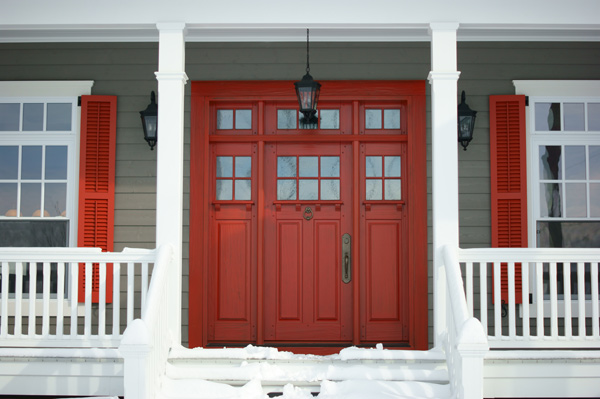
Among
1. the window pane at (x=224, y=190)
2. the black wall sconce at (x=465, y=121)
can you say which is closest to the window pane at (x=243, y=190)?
the window pane at (x=224, y=190)

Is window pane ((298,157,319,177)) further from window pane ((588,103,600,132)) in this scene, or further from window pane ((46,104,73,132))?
window pane ((588,103,600,132))

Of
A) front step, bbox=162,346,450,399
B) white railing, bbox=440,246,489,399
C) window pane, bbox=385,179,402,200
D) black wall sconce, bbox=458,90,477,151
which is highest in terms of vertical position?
black wall sconce, bbox=458,90,477,151

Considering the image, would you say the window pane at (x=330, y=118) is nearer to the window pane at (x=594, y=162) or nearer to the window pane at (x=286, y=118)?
the window pane at (x=286, y=118)

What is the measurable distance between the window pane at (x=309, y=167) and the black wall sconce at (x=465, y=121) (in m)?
1.27

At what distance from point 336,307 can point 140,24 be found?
2.79m

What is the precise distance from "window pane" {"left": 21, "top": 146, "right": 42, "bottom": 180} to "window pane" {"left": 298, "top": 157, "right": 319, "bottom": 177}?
91.3 inches

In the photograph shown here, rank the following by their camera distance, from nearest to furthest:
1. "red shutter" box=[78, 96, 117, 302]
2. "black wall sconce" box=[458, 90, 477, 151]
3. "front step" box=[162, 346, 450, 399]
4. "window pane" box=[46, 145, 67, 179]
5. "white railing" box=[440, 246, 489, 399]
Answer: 1. "white railing" box=[440, 246, 489, 399]
2. "front step" box=[162, 346, 450, 399]
3. "black wall sconce" box=[458, 90, 477, 151]
4. "red shutter" box=[78, 96, 117, 302]
5. "window pane" box=[46, 145, 67, 179]

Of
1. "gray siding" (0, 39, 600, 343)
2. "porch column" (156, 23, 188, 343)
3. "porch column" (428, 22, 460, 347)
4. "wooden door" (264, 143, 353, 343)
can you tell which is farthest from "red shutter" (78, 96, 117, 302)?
"porch column" (428, 22, 460, 347)

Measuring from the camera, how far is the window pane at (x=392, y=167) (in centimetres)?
496

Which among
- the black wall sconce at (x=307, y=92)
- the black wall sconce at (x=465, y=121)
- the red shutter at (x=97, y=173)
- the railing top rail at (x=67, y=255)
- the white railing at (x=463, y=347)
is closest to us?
the white railing at (x=463, y=347)

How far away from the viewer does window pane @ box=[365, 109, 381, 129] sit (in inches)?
197

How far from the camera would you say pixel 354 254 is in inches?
192

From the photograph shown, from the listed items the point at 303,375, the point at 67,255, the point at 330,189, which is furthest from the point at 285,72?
the point at 303,375

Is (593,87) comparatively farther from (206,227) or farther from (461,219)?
(206,227)
